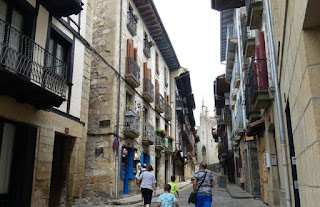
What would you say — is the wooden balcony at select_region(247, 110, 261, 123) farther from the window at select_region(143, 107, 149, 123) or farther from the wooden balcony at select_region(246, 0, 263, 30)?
the window at select_region(143, 107, 149, 123)

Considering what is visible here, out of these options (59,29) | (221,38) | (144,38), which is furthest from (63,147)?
(221,38)

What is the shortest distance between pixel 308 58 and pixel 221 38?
69.8 feet

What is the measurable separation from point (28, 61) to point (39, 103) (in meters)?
1.21

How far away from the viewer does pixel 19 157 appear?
7.68 m

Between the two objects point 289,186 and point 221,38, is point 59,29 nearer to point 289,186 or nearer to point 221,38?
point 289,186

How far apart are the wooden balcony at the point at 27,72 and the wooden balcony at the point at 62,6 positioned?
4.39 feet

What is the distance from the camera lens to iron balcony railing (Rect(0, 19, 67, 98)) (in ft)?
22.0

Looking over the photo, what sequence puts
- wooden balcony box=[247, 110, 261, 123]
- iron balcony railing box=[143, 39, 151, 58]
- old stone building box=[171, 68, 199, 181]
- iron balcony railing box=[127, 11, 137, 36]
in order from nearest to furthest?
wooden balcony box=[247, 110, 261, 123], iron balcony railing box=[127, 11, 137, 36], iron balcony railing box=[143, 39, 151, 58], old stone building box=[171, 68, 199, 181]

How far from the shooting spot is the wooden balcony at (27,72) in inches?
261

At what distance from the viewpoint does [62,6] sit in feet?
29.3

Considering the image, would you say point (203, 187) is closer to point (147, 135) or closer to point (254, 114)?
point (254, 114)

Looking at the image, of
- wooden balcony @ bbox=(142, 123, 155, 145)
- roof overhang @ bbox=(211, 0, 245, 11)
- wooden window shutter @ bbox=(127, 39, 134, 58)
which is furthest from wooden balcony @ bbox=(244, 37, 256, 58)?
wooden balcony @ bbox=(142, 123, 155, 145)

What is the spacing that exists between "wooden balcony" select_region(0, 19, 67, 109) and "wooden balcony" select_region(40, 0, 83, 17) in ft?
4.39

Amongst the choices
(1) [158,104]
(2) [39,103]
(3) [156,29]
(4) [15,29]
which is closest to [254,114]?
(2) [39,103]
